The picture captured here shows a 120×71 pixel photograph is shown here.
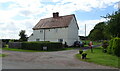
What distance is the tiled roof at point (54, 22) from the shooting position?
4221 centimetres

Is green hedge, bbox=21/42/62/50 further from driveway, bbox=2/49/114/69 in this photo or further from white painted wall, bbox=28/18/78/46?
driveway, bbox=2/49/114/69

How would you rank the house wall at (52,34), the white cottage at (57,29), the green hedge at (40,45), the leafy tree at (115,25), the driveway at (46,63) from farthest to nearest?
the house wall at (52,34)
the white cottage at (57,29)
the green hedge at (40,45)
the leafy tree at (115,25)
the driveway at (46,63)

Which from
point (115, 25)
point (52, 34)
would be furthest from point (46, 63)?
point (52, 34)

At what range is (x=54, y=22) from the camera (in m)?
45.2

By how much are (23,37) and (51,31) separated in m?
14.2

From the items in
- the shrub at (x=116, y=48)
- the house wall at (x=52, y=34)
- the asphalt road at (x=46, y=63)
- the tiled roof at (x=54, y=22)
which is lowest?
the asphalt road at (x=46, y=63)

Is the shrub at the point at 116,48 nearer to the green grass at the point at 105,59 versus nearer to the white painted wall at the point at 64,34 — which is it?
the green grass at the point at 105,59

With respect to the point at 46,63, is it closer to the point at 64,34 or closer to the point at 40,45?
the point at 40,45

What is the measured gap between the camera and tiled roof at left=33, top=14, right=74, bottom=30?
42213mm

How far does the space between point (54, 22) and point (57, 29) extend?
3.19m

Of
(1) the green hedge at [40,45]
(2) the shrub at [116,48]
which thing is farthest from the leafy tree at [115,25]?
(1) the green hedge at [40,45]

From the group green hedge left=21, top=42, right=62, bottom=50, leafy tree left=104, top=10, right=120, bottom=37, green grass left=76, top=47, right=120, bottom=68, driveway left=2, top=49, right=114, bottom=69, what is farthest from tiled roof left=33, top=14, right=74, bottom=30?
driveway left=2, top=49, right=114, bottom=69

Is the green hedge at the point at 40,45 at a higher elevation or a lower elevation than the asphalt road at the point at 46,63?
higher

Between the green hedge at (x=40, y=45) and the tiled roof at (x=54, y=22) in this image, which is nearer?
the green hedge at (x=40, y=45)
